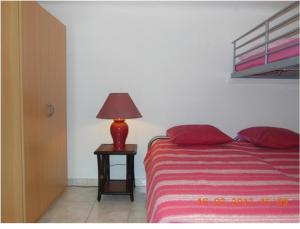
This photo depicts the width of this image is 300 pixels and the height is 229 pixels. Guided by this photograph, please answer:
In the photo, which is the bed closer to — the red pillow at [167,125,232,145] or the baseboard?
the red pillow at [167,125,232,145]

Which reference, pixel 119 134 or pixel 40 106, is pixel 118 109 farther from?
pixel 40 106

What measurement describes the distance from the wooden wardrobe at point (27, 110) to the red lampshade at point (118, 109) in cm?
48

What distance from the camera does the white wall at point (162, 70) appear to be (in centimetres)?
310

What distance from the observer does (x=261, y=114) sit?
322 cm

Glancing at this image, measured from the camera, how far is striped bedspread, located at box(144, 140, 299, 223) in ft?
4.11

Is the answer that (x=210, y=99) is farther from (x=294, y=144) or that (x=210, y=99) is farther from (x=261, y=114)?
(x=294, y=144)

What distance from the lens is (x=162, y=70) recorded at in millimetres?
3154

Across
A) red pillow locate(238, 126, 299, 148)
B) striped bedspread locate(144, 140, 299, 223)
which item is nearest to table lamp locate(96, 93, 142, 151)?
striped bedspread locate(144, 140, 299, 223)

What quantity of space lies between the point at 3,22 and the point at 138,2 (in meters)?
1.45

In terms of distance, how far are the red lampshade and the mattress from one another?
3.64ft

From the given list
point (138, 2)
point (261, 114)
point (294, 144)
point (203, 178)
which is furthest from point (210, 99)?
point (203, 178)

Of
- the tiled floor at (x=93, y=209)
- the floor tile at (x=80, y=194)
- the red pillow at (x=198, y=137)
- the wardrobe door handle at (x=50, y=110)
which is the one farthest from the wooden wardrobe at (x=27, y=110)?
the red pillow at (x=198, y=137)

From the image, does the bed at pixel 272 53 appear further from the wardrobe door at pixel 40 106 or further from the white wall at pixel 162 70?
the wardrobe door at pixel 40 106

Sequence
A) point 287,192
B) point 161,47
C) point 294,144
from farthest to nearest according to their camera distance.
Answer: point 161,47 < point 294,144 < point 287,192
